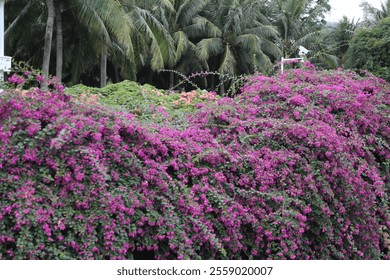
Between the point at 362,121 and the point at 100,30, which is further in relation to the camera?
the point at 100,30

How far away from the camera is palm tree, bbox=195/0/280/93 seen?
23375 mm

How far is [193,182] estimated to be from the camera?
9.78 feet

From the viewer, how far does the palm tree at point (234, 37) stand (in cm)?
2338

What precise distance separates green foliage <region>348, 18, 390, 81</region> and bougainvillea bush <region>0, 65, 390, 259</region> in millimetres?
8315

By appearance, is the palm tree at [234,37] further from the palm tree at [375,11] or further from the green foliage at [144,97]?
the green foliage at [144,97]

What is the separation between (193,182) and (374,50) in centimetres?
1070

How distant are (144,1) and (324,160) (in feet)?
49.1

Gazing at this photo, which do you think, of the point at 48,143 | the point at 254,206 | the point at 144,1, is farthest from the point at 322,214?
the point at 144,1

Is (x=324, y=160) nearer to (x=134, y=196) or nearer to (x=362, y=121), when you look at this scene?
(x=362, y=121)

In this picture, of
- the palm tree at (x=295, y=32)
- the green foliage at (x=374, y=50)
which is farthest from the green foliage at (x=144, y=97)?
the palm tree at (x=295, y=32)

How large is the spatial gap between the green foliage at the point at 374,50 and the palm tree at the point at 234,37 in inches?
389

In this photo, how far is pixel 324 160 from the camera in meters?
3.61

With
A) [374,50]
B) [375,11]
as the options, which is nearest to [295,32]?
[375,11]

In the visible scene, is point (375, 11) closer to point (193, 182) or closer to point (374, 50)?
point (374, 50)
